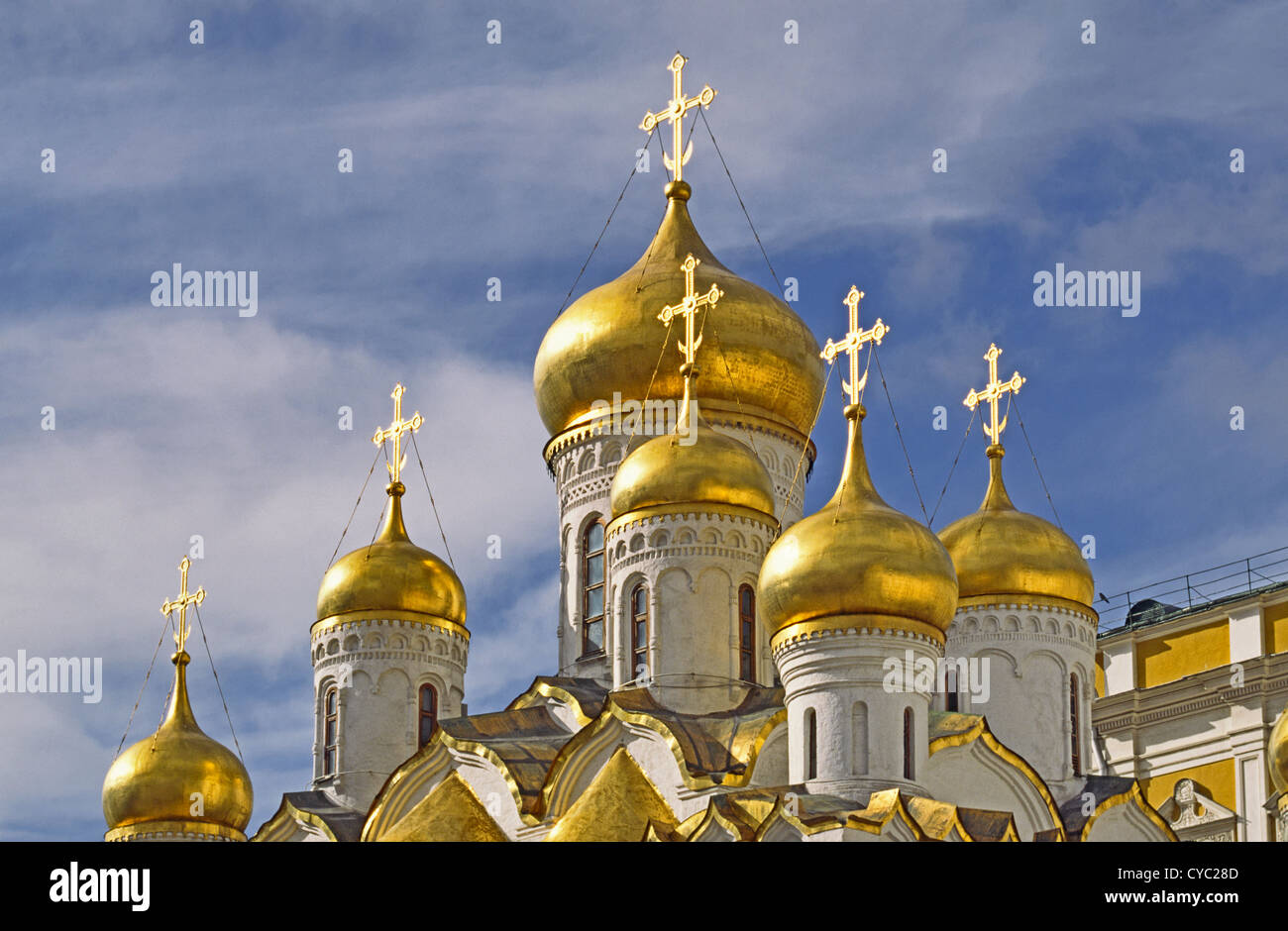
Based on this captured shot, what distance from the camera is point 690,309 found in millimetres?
21703

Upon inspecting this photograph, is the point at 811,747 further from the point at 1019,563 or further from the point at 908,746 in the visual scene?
the point at 1019,563

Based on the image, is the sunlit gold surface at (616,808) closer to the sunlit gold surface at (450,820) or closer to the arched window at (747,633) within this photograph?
the sunlit gold surface at (450,820)

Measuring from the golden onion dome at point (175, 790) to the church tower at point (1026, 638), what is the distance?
292 inches

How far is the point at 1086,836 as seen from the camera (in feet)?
67.4

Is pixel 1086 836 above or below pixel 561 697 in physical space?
below

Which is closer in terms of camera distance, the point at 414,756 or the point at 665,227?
the point at 414,756

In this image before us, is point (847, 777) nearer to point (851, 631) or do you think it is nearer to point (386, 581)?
point (851, 631)

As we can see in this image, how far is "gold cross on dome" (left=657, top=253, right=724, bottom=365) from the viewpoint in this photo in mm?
21469

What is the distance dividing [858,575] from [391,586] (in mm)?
5957

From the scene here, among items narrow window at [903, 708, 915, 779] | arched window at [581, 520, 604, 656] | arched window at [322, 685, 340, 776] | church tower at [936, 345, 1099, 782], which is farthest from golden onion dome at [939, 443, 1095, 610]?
arched window at [322, 685, 340, 776]

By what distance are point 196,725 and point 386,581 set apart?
305 cm

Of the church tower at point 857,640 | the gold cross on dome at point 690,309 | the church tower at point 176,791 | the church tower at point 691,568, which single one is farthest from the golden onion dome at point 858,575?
the church tower at point 176,791

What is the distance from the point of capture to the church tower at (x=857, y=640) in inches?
717
